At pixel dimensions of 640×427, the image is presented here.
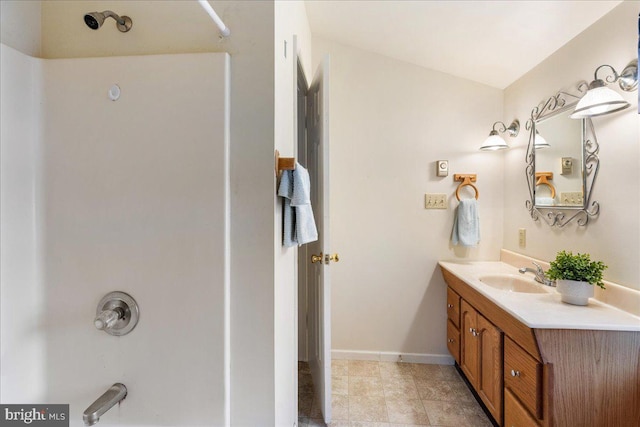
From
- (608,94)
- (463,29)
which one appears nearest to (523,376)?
(608,94)

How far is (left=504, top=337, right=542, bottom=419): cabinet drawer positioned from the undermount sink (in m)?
0.55

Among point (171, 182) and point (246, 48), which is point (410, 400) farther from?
point (246, 48)

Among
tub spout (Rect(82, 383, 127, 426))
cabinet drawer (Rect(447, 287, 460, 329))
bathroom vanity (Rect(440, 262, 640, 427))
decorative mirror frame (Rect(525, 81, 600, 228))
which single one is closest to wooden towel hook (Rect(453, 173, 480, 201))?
decorative mirror frame (Rect(525, 81, 600, 228))

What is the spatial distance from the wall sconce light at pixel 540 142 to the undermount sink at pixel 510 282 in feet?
2.90

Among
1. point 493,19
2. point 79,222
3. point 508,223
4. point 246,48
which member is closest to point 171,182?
point 79,222

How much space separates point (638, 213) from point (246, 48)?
1.79 m

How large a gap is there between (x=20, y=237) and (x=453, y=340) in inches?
98.9

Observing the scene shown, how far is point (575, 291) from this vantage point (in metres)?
1.31

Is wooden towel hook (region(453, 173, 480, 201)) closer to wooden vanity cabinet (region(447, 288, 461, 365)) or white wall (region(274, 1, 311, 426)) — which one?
wooden vanity cabinet (region(447, 288, 461, 365))

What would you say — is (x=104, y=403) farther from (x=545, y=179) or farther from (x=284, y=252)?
(x=545, y=179)

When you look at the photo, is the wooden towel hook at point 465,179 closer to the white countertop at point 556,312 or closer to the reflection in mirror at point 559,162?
the reflection in mirror at point 559,162

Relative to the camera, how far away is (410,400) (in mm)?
1817

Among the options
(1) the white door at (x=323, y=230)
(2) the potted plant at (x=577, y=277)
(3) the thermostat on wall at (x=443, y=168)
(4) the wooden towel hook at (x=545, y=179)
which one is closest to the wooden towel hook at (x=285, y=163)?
(1) the white door at (x=323, y=230)

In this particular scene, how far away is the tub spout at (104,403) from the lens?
76 cm
